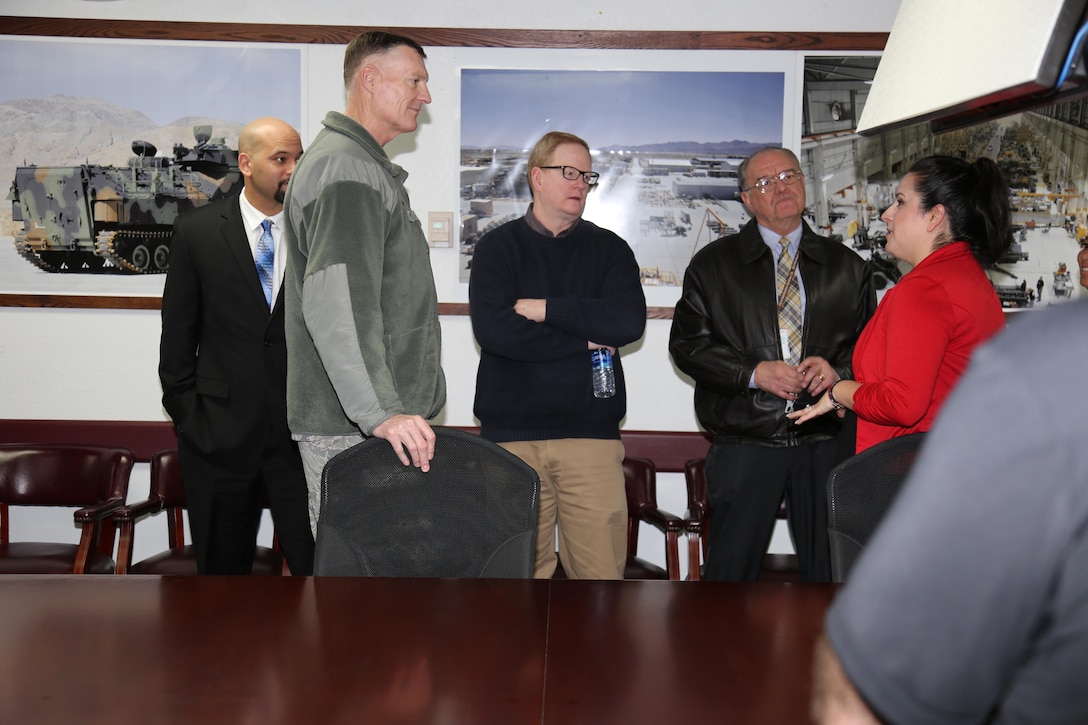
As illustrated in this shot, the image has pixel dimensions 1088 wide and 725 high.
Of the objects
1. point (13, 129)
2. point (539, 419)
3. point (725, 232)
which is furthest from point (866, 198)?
point (13, 129)

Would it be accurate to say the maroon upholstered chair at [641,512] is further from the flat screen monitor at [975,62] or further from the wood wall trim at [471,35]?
the flat screen monitor at [975,62]

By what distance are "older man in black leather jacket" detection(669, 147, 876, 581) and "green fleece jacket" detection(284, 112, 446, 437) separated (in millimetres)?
1146

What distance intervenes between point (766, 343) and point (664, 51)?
1463 millimetres

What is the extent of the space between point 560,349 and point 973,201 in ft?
4.26

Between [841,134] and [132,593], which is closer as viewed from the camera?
[132,593]

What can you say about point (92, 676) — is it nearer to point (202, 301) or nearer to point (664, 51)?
point (202, 301)

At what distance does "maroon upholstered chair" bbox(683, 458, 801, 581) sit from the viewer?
3.31 m

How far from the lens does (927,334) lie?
2.44 metres

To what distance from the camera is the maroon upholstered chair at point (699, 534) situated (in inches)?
130

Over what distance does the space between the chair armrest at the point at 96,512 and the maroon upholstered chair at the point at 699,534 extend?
2051 mm

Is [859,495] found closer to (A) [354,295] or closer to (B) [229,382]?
(A) [354,295]

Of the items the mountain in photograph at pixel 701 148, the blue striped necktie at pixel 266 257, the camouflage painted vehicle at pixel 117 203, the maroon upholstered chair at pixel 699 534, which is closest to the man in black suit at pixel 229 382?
the blue striped necktie at pixel 266 257

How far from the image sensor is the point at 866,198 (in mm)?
3957

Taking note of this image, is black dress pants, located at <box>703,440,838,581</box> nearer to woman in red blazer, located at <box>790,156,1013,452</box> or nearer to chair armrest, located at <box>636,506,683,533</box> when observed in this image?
chair armrest, located at <box>636,506,683,533</box>
